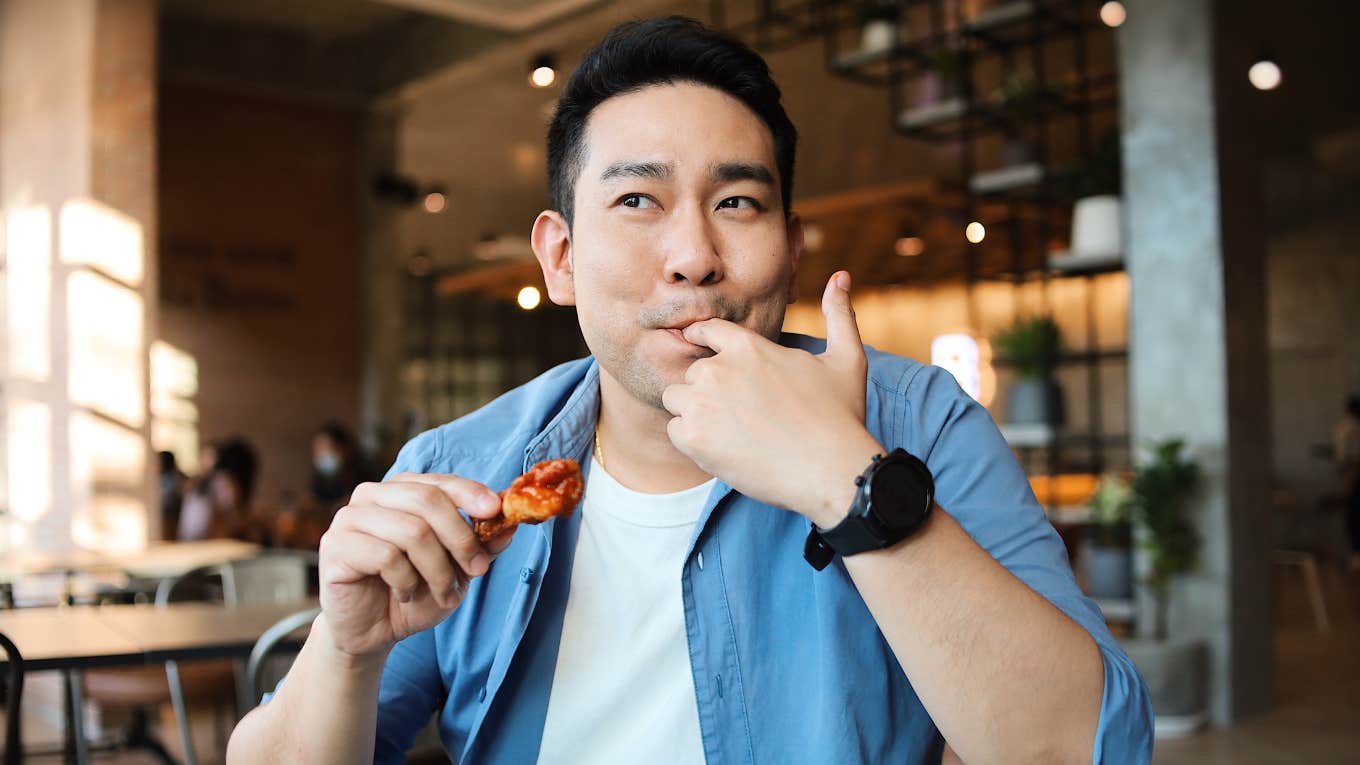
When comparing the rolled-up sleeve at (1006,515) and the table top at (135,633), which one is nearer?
the rolled-up sleeve at (1006,515)

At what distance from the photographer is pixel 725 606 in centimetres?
119

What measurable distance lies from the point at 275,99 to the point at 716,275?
12.5 m

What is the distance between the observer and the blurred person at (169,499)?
853cm

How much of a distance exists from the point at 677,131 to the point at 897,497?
496 mm

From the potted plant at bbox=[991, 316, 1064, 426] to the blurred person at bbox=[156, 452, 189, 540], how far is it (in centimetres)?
628

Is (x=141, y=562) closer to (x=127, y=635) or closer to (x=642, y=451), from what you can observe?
(x=127, y=635)

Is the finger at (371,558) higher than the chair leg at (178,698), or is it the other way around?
the finger at (371,558)

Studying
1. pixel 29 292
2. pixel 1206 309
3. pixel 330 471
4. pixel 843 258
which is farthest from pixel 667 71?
pixel 843 258

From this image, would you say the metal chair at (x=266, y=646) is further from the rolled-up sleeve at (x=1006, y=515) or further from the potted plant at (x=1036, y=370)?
the potted plant at (x=1036, y=370)

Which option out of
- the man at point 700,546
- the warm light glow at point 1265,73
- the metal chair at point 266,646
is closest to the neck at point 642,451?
the man at point 700,546

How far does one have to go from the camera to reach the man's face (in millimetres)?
1145

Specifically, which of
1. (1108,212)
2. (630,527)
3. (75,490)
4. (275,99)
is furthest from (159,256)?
(630,527)

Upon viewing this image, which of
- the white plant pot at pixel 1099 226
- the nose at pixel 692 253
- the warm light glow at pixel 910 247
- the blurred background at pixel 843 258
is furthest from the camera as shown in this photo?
the warm light glow at pixel 910 247

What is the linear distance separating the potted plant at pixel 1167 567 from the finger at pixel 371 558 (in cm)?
462
